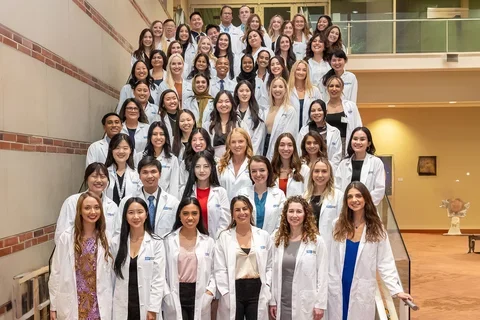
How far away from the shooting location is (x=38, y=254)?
635 centimetres

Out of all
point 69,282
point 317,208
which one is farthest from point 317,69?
point 69,282

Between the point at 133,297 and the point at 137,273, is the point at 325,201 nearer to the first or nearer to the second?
the point at 137,273

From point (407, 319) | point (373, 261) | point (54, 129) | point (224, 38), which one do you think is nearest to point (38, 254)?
point (54, 129)

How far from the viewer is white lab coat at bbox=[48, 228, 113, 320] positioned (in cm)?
498

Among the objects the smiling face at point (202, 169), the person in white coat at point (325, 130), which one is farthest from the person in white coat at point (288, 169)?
the person in white coat at point (325, 130)

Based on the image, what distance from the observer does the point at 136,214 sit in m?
5.18

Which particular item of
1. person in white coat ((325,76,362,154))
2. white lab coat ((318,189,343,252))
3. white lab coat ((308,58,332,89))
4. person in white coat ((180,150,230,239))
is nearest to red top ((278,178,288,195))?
white lab coat ((318,189,343,252))

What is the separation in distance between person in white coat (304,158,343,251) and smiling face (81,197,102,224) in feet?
7.60

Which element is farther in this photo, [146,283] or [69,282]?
[146,283]

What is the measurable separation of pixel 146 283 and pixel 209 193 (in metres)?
1.36

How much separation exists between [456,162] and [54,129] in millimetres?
16734

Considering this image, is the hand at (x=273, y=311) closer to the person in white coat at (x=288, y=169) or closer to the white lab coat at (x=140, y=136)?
the person in white coat at (x=288, y=169)

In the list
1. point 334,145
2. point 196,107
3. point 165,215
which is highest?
point 196,107

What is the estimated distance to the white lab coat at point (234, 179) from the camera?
653 centimetres
